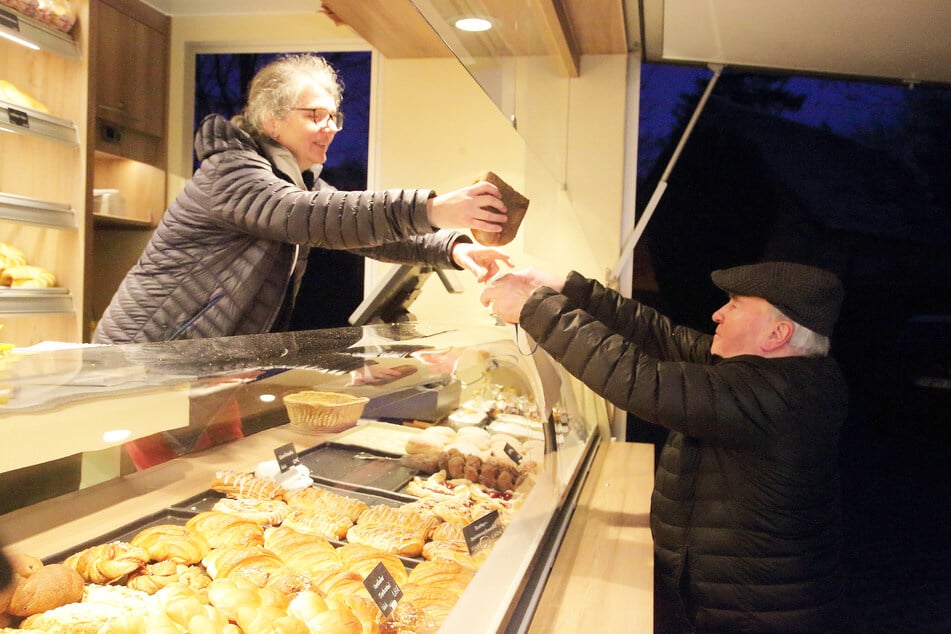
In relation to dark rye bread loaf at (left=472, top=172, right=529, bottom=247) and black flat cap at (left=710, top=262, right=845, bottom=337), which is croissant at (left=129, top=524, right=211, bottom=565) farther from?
A: black flat cap at (left=710, top=262, right=845, bottom=337)

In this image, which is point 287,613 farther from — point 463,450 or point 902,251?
point 902,251

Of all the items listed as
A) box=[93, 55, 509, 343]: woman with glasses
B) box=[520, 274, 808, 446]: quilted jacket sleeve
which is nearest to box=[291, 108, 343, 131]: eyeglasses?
box=[93, 55, 509, 343]: woman with glasses

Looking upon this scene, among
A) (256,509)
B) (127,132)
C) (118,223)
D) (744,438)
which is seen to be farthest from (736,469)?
(127,132)

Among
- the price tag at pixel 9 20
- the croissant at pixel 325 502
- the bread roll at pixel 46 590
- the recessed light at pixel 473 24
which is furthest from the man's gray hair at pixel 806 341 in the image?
the price tag at pixel 9 20

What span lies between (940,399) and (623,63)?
236 centimetres

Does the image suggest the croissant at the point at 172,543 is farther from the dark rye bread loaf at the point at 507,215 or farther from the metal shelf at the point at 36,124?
the metal shelf at the point at 36,124

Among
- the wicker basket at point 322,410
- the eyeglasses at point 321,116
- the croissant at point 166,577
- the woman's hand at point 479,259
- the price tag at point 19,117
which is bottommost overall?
the croissant at point 166,577

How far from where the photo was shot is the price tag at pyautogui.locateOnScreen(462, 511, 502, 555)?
4.62ft

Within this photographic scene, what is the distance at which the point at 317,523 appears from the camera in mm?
1334

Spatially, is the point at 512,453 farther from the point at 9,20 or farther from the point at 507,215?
the point at 9,20

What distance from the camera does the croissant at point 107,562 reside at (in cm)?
101

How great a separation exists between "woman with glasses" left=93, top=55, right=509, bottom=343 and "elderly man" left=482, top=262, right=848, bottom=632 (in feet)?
1.03

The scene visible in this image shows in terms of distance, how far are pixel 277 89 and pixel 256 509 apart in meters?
1.09

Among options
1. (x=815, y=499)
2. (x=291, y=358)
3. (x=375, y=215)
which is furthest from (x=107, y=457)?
(x=815, y=499)
